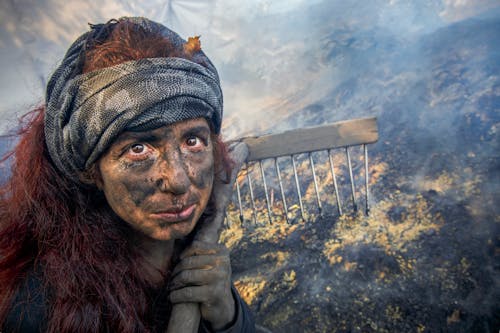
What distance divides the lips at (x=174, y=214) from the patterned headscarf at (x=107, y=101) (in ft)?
1.15

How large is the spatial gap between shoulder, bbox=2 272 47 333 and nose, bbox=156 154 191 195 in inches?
24.2

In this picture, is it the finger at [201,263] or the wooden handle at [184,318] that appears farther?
the finger at [201,263]

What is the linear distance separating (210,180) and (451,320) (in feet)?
6.73

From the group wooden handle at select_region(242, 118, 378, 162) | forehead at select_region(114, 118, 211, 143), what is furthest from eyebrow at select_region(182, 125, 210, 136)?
wooden handle at select_region(242, 118, 378, 162)

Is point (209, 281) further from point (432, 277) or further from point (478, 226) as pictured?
point (478, 226)

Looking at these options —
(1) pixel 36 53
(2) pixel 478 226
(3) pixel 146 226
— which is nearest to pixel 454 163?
(2) pixel 478 226

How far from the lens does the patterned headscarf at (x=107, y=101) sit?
3.42 ft

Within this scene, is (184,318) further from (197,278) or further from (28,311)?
(28,311)

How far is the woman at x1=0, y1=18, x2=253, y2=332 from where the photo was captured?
1.04 meters

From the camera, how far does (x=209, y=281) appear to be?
48.3 inches

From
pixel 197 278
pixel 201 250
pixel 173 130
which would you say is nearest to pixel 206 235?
pixel 201 250

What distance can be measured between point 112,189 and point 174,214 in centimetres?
28

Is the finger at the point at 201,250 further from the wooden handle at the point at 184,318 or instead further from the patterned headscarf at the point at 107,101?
the patterned headscarf at the point at 107,101

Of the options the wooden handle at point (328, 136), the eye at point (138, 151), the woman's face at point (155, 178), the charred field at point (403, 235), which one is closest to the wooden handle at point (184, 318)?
the woman's face at point (155, 178)
